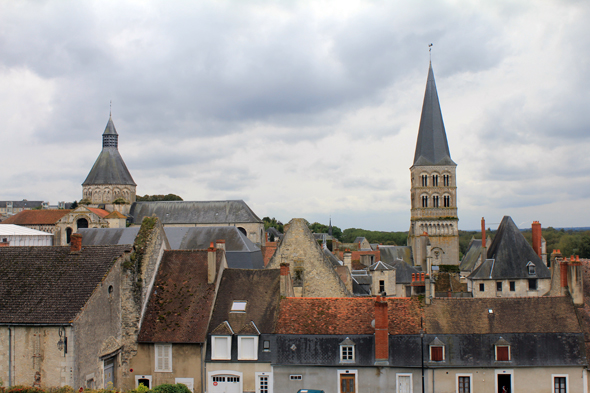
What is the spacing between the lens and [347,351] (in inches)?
730

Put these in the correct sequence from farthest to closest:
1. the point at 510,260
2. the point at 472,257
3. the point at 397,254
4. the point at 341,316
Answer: the point at 397,254 → the point at 472,257 → the point at 510,260 → the point at 341,316

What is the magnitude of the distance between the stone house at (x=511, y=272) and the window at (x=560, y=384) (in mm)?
22508

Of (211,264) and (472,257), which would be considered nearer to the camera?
(211,264)

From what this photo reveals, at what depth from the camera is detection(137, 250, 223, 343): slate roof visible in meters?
19.0

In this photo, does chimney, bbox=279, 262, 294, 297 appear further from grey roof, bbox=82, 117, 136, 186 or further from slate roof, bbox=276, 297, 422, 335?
grey roof, bbox=82, 117, 136, 186

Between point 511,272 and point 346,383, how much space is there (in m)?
27.0

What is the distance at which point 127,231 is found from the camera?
49.5 m

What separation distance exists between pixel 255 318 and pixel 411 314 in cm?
628

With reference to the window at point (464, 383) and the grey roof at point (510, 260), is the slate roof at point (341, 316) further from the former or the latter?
the grey roof at point (510, 260)

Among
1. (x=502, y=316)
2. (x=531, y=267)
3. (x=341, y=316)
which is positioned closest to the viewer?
(x=502, y=316)

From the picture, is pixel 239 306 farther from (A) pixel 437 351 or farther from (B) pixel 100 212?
(B) pixel 100 212

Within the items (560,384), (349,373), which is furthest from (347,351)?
(560,384)

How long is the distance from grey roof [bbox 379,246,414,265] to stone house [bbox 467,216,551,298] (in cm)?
2505

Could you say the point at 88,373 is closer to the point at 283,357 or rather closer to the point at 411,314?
the point at 283,357
